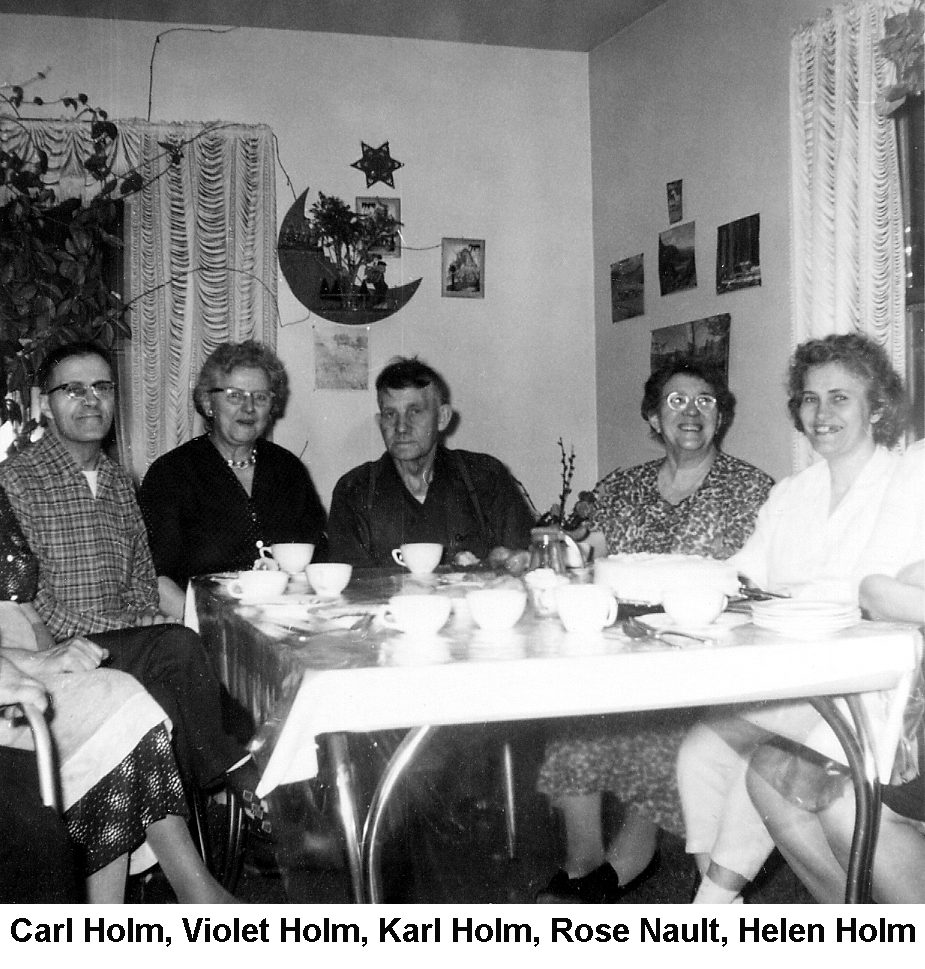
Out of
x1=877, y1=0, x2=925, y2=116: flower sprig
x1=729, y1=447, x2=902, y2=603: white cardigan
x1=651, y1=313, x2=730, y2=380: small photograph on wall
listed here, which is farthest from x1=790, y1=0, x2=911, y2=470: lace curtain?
x1=729, y1=447, x2=902, y2=603: white cardigan

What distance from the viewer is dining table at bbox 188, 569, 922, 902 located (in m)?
1.24

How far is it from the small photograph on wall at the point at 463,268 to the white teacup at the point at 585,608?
3.35 meters

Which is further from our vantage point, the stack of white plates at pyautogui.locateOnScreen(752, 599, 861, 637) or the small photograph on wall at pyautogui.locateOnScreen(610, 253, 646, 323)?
the small photograph on wall at pyautogui.locateOnScreen(610, 253, 646, 323)

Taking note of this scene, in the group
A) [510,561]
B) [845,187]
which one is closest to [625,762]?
[510,561]

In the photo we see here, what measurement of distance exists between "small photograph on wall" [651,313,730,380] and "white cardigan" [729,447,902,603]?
5.29ft

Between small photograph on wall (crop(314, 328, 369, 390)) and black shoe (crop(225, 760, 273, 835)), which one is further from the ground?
small photograph on wall (crop(314, 328, 369, 390))

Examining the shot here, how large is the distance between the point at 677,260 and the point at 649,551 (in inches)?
70.4

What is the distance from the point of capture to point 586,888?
2.12m

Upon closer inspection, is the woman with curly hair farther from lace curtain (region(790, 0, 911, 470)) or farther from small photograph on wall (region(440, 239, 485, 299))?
lace curtain (region(790, 0, 911, 470))

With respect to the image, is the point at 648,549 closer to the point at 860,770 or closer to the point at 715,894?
the point at 715,894

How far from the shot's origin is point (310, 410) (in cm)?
448

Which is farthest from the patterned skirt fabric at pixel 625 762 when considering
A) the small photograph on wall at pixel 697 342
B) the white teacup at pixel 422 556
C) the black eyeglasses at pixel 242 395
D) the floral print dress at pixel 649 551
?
the small photograph on wall at pixel 697 342
